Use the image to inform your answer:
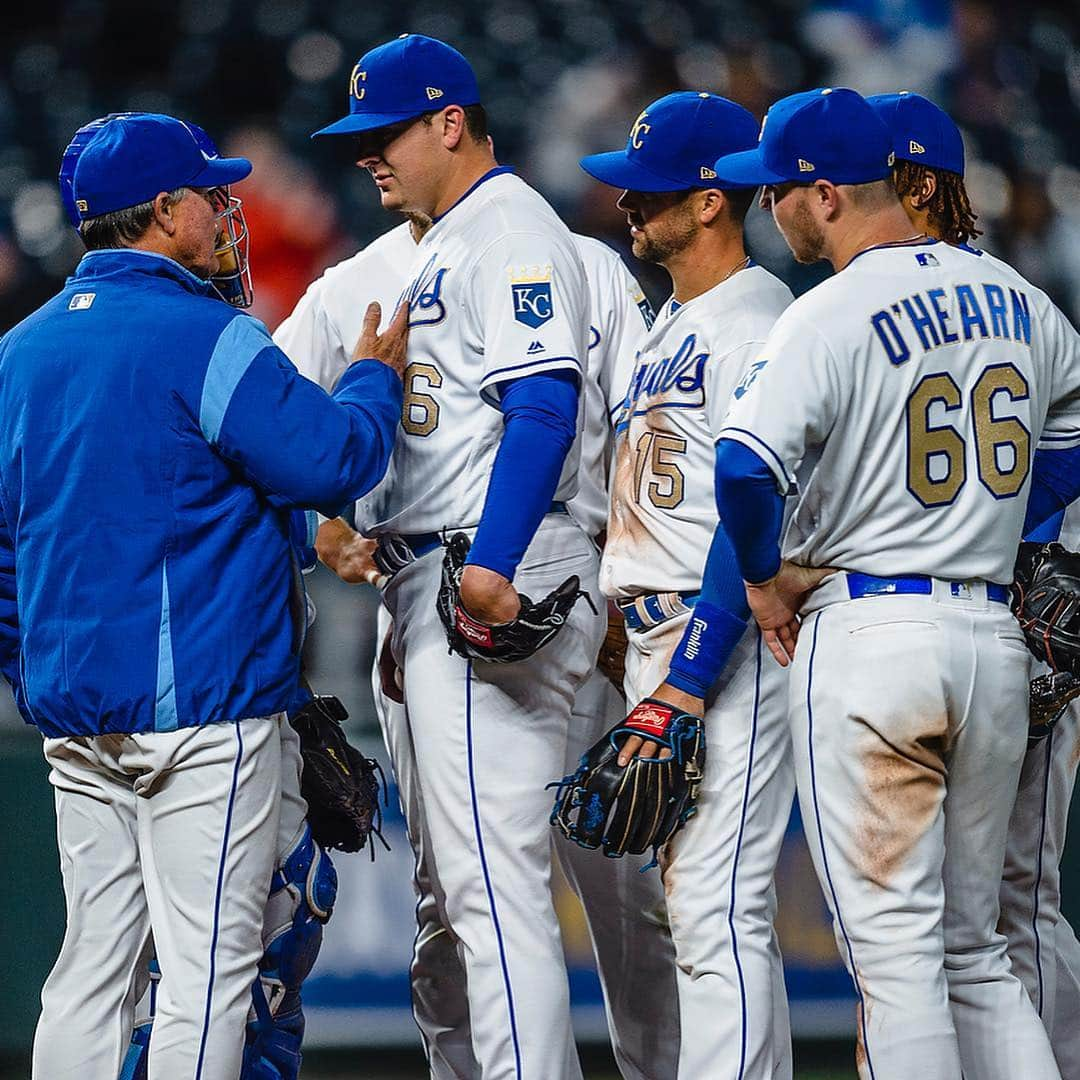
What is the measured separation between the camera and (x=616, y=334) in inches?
120

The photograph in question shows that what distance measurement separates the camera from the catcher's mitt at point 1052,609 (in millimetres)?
2518

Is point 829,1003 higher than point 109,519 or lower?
lower

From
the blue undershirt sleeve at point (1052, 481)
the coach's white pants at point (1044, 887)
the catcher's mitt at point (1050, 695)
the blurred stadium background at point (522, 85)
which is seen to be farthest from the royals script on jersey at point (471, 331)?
the blurred stadium background at point (522, 85)

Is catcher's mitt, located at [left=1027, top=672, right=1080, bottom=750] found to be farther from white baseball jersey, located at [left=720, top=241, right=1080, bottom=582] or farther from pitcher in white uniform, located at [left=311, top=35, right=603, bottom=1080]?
pitcher in white uniform, located at [left=311, top=35, right=603, bottom=1080]

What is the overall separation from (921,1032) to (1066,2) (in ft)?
12.3

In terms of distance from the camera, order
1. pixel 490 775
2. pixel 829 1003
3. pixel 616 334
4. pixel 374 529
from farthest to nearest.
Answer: pixel 829 1003 < pixel 616 334 < pixel 374 529 < pixel 490 775

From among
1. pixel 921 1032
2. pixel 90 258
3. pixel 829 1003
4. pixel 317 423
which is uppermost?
pixel 90 258

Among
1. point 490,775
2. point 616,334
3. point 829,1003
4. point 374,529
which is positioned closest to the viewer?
point 490,775

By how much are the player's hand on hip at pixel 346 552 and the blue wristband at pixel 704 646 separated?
767 millimetres

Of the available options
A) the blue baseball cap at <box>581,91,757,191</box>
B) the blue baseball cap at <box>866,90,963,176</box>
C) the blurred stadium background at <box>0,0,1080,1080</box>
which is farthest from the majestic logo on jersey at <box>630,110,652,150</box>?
the blurred stadium background at <box>0,0,1080,1080</box>

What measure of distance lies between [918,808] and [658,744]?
1.35 ft

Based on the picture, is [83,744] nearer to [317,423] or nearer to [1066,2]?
[317,423]

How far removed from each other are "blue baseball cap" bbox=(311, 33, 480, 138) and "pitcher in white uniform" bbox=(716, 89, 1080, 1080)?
610 mm

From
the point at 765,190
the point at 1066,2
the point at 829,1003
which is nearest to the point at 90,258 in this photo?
the point at 765,190
